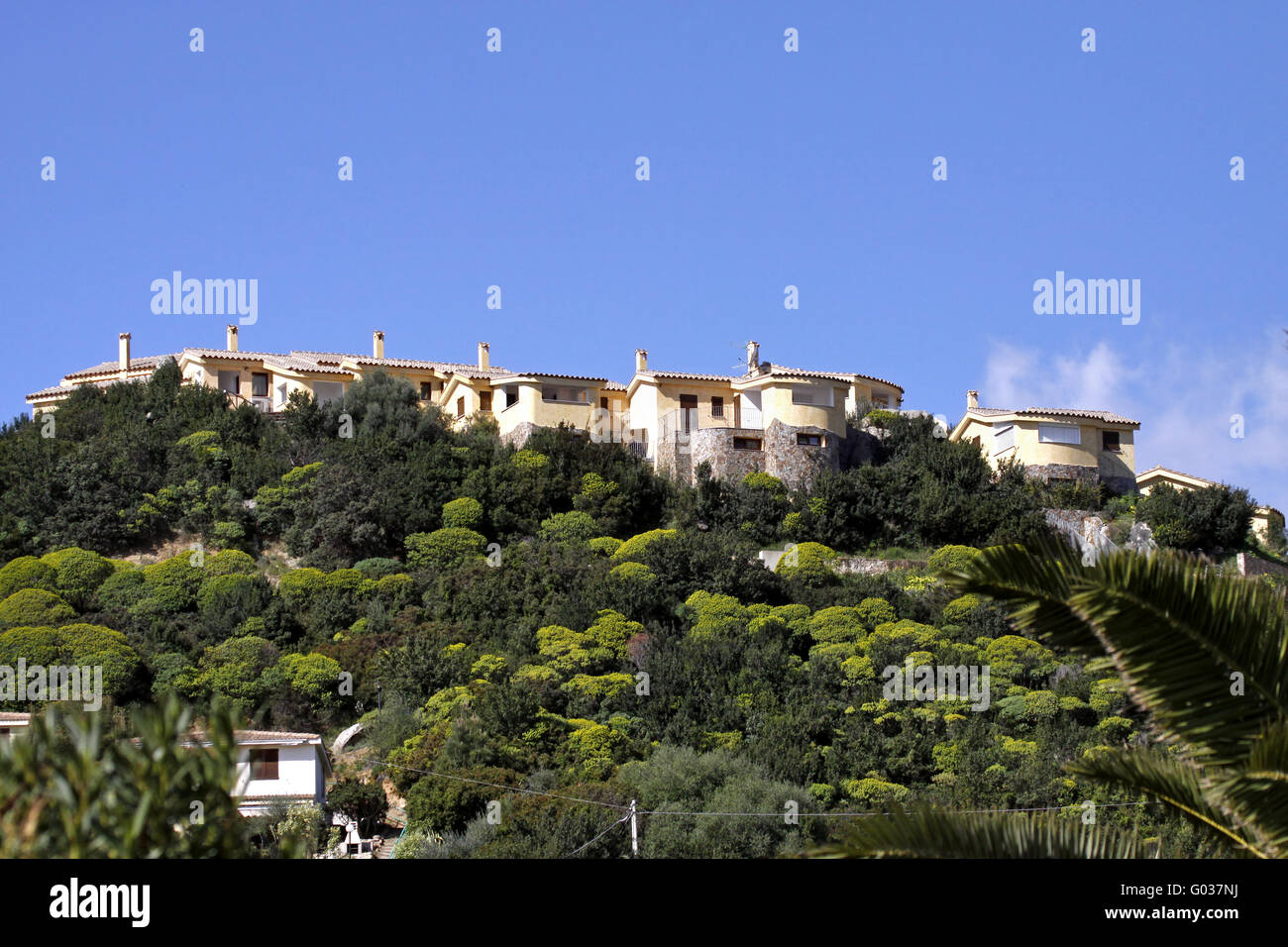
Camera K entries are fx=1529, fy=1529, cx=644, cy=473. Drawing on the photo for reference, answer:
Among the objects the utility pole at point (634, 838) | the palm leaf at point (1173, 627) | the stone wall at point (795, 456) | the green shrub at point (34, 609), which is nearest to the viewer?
the palm leaf at point (1173, 627)

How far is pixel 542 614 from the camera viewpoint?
47688 millimetres

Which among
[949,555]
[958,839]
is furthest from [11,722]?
[949,555]

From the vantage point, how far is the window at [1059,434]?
63.6 metres

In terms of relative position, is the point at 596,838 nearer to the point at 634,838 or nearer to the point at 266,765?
the point at 634,838

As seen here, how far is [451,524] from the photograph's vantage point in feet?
181

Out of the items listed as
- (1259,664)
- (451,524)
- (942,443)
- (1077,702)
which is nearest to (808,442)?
(942,443)

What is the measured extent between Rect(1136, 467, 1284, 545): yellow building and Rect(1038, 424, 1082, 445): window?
352 cm

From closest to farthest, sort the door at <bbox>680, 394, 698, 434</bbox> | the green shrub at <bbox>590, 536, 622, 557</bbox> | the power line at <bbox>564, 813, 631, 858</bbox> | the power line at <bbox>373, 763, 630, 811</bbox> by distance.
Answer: the power line at <bbox>564, 813, 631, 858</bbox>, the power line at <bbox>373, 763, 630, 811</bbox>, the green shrub at <bbox>590, 536, 622, 557</bbox>, the door at <bbox>680, 394, 698, 434</bbox>

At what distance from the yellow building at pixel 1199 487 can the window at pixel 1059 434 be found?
139 inches

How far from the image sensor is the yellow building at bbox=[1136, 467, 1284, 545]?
62.2 m

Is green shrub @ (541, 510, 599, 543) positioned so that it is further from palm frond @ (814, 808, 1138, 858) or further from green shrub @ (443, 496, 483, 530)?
palm frond @ (814, 808, 1138, 858)

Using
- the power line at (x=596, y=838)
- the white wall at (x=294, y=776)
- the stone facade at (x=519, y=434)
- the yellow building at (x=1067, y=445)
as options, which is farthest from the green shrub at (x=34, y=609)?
the yellow building at (x=1067, y=445)

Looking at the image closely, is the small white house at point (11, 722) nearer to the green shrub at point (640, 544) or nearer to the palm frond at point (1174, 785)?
the green shrub at point (640, 544)

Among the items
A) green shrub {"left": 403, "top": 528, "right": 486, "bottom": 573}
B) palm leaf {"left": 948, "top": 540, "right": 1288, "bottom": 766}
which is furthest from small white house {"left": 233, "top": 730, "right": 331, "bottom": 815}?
palm leaf {"left": 948, "top": 540, "right": 1288, "bottom": 766}
